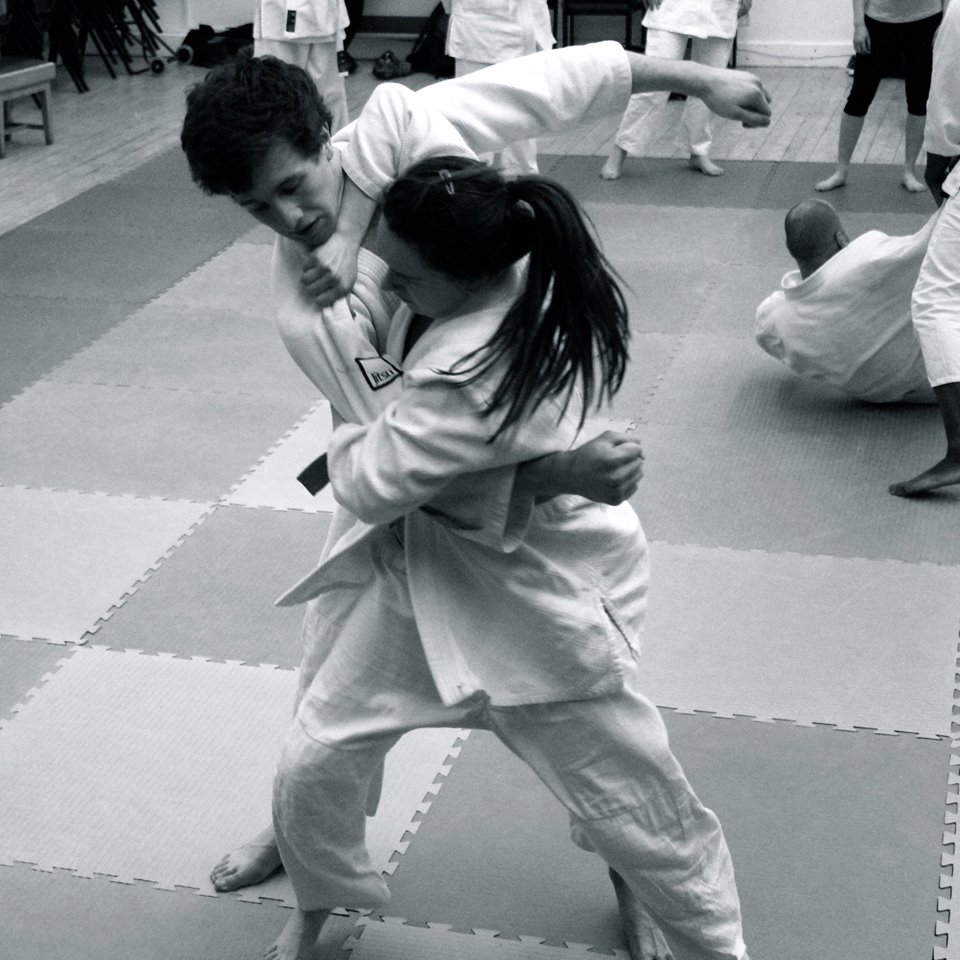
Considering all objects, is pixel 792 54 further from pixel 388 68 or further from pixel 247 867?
pixel 247 867

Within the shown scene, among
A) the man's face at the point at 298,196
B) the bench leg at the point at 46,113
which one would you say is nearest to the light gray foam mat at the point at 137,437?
the man's face at the point at 298,196

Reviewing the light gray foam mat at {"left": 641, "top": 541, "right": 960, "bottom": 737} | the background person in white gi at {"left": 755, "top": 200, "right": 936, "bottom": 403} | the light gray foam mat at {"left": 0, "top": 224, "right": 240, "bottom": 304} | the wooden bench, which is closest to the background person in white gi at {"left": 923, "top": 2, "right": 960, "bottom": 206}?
the background person in white gi at {"left": 755, "top": 200, "right": 936, "bottom": 403}

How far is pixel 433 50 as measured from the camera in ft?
32.6

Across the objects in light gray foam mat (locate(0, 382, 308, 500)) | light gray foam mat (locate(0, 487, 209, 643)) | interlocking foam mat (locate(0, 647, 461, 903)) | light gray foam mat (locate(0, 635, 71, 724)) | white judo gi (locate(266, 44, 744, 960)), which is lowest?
light gray foam mat (locate(0, 382, 308, 500))

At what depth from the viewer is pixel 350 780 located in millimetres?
2006

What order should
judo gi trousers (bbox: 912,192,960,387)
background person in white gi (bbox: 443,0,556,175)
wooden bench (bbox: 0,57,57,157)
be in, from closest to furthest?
1. judo gi trousers (bbox: 912,192,960,387)
2. background person in white gi (bbox: 443,0,556,175)
3. wooden bench (bbox: 0,57,57,157)

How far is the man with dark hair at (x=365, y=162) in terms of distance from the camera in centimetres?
178

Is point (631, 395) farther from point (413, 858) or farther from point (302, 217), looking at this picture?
point (302, 217)

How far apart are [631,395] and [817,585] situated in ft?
4.27

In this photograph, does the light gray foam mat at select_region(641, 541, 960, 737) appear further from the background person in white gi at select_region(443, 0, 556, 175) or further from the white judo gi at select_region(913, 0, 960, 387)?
the background person in white gi at select_region(443, 0, 556, 175)

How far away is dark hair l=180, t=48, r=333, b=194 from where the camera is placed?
1786 mm

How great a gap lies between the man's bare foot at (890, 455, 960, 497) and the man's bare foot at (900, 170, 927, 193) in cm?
304

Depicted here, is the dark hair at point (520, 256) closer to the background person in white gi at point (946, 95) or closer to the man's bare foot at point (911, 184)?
the background person in white gi at point (946, 95)

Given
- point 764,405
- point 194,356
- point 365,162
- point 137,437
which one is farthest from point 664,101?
point 365,162
